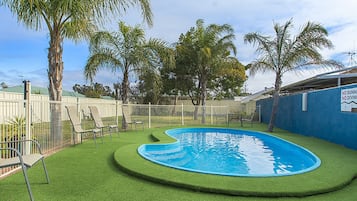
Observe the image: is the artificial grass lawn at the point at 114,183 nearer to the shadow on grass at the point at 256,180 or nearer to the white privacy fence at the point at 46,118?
the shadow on grass at the point at 256,180

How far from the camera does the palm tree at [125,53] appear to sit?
509 inches

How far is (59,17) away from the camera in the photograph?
7.47 metres

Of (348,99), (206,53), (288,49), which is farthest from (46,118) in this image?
(206,53)

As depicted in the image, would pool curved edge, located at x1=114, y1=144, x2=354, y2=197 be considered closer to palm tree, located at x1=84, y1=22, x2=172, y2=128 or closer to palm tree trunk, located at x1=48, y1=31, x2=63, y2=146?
palm tree trunk, located at x1=48, y1=31, x2=63, y2=146

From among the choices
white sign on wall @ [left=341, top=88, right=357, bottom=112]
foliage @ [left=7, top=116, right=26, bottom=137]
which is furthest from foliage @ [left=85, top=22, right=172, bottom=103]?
white sign on wall @ [left=341, top=88, right=357, bottom=112]

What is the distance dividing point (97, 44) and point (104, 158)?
7.50m

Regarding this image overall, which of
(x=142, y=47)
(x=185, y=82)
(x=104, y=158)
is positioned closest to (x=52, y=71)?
(x=104, y=158)

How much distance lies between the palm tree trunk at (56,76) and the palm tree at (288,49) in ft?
29.1

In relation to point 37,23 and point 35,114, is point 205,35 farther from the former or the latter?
point 35,114

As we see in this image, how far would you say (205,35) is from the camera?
63.3 ft

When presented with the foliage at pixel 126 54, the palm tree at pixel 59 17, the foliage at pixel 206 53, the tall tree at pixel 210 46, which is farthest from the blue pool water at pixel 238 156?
the foliage at pixel 206 53

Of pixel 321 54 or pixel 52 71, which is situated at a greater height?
pixel 321 54

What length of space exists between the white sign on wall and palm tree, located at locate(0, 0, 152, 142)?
241 inches

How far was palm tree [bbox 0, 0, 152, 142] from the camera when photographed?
6789 mm
